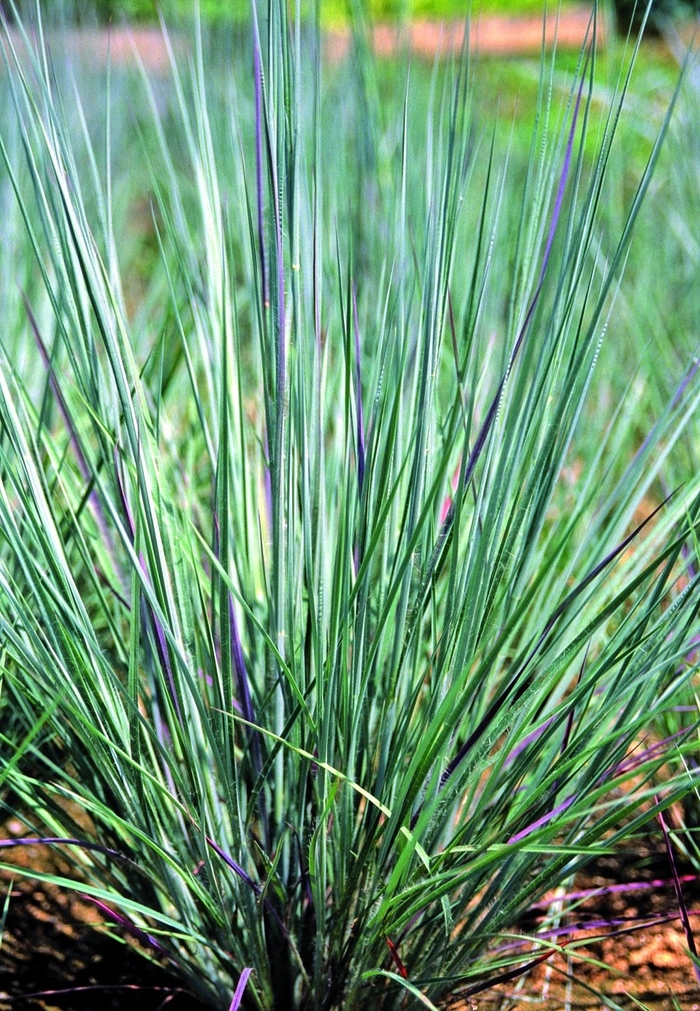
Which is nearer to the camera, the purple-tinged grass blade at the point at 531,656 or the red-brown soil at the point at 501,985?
the purple-tinged grass blade at the point at 531,656

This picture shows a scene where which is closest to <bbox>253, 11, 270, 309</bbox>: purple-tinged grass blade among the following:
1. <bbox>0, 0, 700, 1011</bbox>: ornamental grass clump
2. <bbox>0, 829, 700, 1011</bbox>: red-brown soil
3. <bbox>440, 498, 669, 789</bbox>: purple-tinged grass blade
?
<bbox>0, 0, 700, 1011</bbox>: ornamental grass clump

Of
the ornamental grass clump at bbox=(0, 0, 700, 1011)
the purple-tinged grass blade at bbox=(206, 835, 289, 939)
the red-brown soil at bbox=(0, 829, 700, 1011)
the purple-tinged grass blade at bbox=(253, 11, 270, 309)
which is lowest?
the red-brown soil at bbox=(0, 829, 700, 1011)

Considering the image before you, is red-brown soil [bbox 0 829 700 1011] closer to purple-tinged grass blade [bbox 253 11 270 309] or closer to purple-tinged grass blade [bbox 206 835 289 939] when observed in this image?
purple-tinged grass blade [bbox 206 835 289 939]

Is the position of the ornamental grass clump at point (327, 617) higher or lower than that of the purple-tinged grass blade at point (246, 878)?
higher

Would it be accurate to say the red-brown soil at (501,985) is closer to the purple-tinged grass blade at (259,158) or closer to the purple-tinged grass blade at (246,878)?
the purple-tinged grass blade at (246,878)

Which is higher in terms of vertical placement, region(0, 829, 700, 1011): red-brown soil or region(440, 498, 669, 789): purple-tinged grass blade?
region(440, 498, 669, 789): purple-tinged grass blade

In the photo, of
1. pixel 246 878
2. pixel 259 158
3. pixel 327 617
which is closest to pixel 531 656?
pixel 327 617

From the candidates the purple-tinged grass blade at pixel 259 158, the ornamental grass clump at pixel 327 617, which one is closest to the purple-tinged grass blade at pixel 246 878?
the ornamental grass clump at pixel 327 617

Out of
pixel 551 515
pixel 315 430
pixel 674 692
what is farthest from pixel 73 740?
pixel 551 515

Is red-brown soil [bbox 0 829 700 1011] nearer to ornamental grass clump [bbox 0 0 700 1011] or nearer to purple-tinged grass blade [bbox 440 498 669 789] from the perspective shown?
ornamental grass clump [bbox 0 0 700 1011]

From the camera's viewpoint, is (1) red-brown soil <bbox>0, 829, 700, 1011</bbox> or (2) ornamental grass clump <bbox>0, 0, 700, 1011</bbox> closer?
(2) ornamental grass clump <bbox>0, 0, 700, 1011</bbox>

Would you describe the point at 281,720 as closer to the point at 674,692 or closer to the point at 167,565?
the point at 167,565
